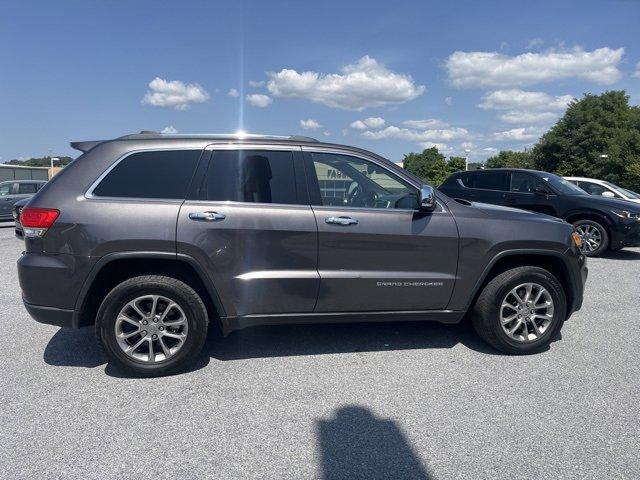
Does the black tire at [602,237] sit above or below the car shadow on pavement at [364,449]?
above

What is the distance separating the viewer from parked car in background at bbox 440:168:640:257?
28.2 feet

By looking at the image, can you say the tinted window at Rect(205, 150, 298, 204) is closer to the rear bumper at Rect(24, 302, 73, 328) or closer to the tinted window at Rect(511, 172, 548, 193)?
the rear bumper at Rect(24, 302, 73, 328)

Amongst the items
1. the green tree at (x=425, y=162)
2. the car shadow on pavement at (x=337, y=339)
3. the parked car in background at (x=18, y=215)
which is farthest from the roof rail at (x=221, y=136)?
the green tree at (x=425, y=162)

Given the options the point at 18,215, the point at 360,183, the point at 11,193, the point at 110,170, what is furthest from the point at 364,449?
the point at 11,193

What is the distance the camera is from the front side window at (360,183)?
12.3 feet

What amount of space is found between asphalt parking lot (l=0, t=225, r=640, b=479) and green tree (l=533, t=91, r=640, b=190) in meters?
Result: 42.0

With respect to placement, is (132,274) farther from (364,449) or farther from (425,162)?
(425,162)

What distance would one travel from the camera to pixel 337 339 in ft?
14.0

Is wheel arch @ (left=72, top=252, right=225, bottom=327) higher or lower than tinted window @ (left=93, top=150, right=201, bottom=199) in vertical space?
lower

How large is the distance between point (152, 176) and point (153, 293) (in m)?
0.92

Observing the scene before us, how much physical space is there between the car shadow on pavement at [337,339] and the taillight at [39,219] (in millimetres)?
1675

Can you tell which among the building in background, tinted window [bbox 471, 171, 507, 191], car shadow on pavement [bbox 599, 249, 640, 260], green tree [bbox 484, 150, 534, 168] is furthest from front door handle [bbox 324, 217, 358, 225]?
green tree [bbox 484, 150, 534, 168]

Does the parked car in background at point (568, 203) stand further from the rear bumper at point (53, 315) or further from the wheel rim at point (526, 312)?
the rear bumper at point (53, 315)

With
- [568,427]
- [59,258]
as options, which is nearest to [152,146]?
[59,258]
